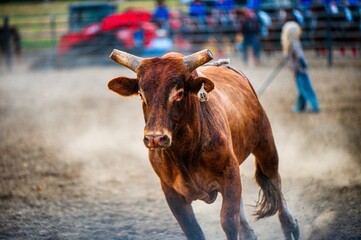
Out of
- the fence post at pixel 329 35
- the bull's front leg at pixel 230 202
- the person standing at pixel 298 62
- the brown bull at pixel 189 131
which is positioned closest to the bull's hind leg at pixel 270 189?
the brown bull at pixel 189 131

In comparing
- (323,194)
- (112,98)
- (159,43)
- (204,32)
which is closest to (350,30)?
(204,32)

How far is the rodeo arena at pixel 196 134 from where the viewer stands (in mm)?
4145

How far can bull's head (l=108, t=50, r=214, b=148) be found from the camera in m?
3.71

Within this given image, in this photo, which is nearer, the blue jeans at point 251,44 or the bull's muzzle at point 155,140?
the bull's muzzle at point 155,140

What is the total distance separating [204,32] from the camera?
1925cm

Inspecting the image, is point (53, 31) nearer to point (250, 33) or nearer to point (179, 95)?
point (250, 33)

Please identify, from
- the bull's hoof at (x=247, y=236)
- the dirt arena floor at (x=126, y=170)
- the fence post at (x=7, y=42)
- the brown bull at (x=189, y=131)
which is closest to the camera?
the brown bull at (x=189, y=131)

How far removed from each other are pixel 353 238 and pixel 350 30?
13.1m

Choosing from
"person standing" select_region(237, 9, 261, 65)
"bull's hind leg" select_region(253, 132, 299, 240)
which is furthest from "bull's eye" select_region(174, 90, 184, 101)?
"person standing" select_region(237, 9, 261, 65)

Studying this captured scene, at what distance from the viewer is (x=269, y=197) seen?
5137 millimetres

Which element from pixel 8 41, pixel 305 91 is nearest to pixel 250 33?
pixel 305 91

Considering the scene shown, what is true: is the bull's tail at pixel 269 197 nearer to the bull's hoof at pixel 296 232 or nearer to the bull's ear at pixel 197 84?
the bull's hoof at pixel 296 232

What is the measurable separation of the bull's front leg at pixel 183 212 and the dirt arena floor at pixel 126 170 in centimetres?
82

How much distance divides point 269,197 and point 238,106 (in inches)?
32.5
